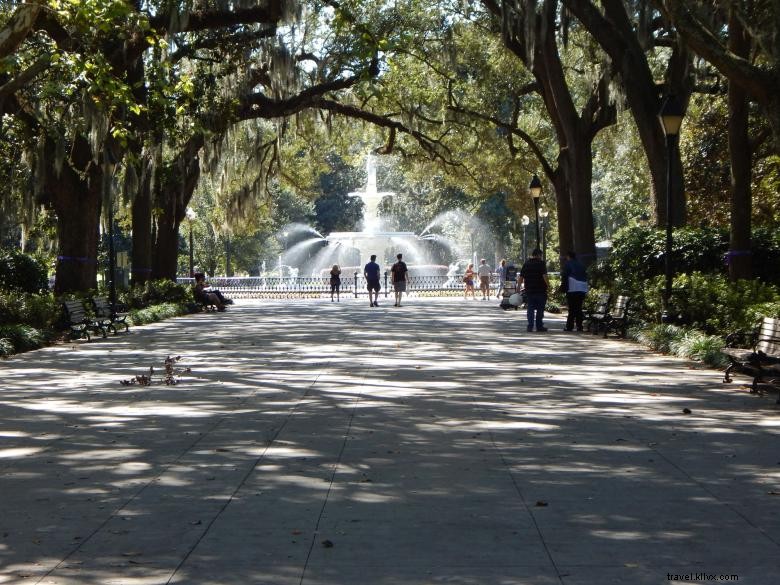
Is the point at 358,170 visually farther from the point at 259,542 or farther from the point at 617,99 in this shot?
the point at 259,542

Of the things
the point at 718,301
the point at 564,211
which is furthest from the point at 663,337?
the point at 564,211

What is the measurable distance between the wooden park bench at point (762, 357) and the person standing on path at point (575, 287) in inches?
364

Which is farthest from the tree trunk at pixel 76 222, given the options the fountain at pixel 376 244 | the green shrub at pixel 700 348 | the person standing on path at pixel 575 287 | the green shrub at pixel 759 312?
the fountain at pixel 376 244

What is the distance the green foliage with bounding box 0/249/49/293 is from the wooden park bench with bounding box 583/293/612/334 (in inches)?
636

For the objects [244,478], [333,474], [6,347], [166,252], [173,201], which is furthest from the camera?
[166,252]

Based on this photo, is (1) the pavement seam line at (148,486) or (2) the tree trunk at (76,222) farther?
(2) the tree trunk at (76,222)

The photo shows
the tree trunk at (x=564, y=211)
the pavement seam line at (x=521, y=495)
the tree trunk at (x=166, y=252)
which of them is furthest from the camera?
the tree trunk at (x=166, y=252)

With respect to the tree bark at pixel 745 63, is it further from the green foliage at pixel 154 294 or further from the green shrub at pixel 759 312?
the green foliage at pixel 154 294

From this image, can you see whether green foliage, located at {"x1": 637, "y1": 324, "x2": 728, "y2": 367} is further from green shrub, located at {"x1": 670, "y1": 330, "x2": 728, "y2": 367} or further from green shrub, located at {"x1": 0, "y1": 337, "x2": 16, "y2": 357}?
green shrub, located at {"x1": 0, "y1": 337, "x2": 16, "y2": 357}

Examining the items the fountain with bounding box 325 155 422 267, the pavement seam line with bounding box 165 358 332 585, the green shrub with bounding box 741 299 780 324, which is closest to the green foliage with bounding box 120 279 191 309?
the pavement seam line with bounding box 165 358 332 585

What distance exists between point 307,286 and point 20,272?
26506 mm

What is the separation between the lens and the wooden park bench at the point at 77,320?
22000mm

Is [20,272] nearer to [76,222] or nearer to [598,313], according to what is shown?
[76,222]

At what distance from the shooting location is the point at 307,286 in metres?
57.8
